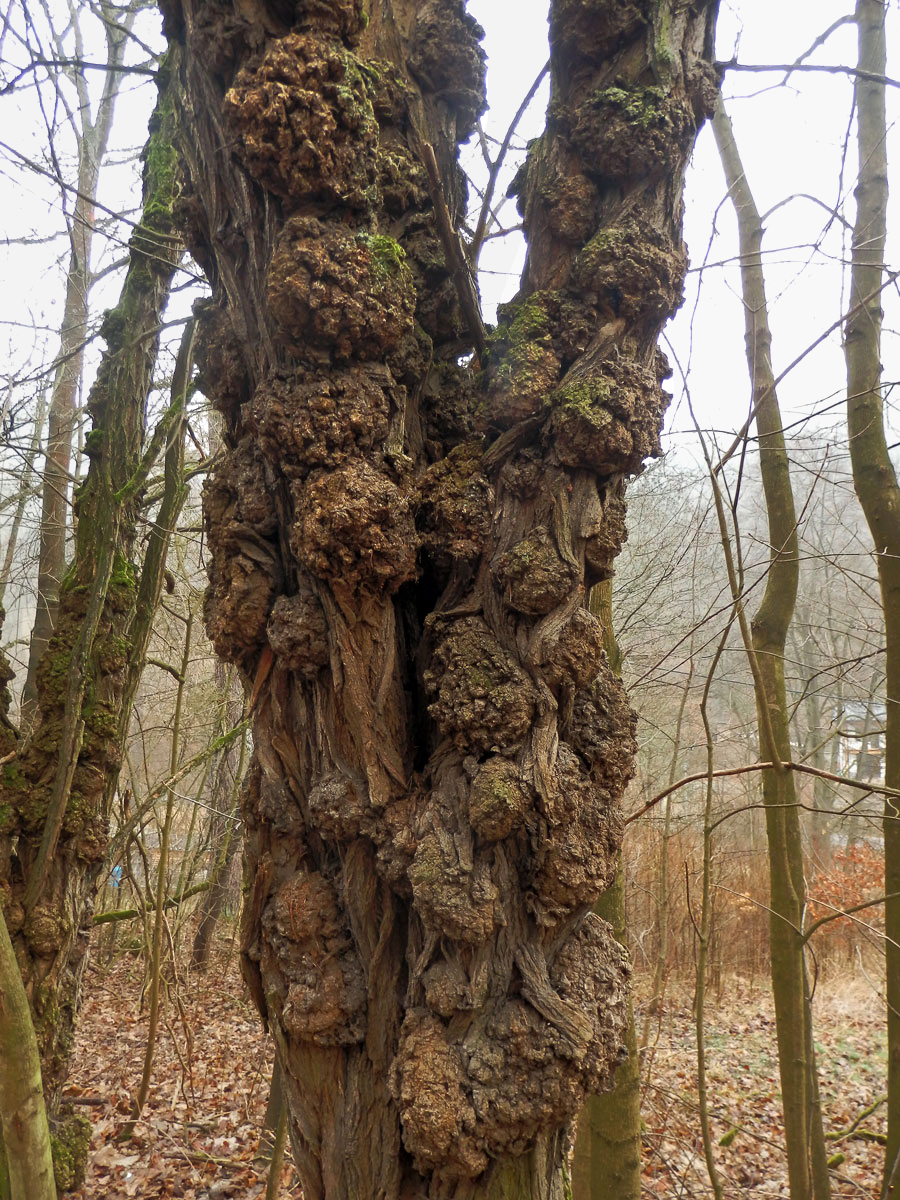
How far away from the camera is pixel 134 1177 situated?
4.47m

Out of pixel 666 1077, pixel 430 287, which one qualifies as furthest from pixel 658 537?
pixel 430 287

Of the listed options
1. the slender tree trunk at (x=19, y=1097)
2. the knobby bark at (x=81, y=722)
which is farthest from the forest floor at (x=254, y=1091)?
the slender tree trunk at (x=19, y=1097)

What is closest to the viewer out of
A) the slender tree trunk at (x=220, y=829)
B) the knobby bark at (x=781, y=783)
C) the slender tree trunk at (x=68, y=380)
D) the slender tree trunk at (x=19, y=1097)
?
the slender tree trunk at (x=19, y=1097)

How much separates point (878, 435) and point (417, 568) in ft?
10.6

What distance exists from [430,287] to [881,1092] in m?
8.15

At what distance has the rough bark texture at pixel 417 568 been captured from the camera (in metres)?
1.53

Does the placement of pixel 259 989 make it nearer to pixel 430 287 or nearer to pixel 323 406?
pixel 323 406

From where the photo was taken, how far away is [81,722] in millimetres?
3588

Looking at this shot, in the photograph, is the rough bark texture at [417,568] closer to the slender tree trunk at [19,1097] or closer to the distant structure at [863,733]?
the slender tree trunk at [19,1097]

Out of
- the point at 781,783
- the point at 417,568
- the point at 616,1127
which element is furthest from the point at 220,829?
the point at 417,568

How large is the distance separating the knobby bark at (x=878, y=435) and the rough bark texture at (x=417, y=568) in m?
2.06

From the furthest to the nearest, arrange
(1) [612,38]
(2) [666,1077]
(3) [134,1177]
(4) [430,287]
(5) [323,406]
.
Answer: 1. (2) [666,1077]
2. (3) [134,1177]
3. (4) [430,287]
4. (1) [612,38]
5. (5) [323,406]

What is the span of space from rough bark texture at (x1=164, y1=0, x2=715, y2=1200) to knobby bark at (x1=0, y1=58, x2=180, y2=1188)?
1623 millimetres

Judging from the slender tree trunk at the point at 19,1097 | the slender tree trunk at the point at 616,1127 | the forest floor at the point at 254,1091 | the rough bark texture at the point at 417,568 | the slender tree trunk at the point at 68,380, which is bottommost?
the forest floor at the point at 254,1091
